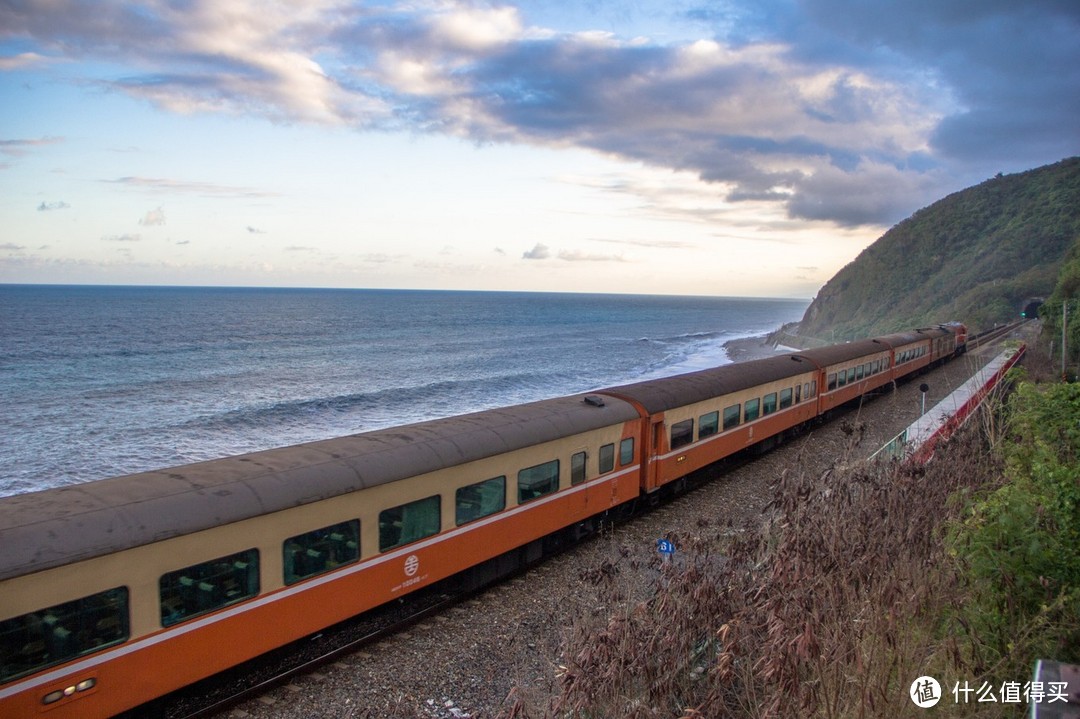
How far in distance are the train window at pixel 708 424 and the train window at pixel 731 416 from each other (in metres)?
0.44

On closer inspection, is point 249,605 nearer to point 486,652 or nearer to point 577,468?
point 486,652

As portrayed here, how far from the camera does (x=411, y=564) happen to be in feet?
32.6

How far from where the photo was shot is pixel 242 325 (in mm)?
119438

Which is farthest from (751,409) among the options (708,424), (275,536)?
(275,536)

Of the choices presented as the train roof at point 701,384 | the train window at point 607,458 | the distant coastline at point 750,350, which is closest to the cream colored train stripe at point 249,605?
the train window at point 607,458

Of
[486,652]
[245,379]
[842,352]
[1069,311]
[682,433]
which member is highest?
[1069,311]

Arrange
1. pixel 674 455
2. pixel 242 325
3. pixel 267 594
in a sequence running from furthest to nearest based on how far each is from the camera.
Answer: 1. pixel 242 325
2. pixel 674 455
3. pixel 267 594

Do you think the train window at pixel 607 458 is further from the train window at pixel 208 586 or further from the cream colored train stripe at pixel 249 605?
the train window at pixel 208 586

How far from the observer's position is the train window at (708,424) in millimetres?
16827

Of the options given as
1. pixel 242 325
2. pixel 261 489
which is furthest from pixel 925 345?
pixel 242 325

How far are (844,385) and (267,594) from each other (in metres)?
23.2

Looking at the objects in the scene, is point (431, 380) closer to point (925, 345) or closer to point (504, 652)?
point (925, 345)

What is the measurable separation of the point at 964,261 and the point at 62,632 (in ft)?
321

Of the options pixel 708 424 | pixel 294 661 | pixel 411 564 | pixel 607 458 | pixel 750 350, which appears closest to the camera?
pixel 294 661
